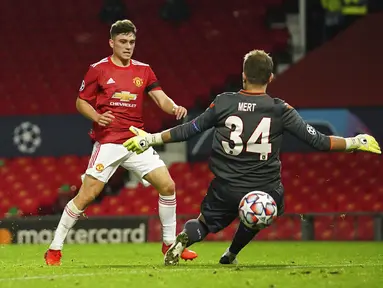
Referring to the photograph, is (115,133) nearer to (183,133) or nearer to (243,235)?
(183,133)

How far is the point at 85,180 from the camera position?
796 centimetres

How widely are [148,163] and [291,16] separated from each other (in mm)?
10671

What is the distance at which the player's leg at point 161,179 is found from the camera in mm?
7914

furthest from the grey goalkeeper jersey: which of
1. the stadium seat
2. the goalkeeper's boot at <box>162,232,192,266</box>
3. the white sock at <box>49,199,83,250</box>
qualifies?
the stadium seat

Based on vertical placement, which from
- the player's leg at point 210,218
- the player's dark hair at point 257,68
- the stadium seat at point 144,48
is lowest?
the stadium seat at point 144,48

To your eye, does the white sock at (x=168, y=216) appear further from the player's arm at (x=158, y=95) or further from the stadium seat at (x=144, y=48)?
the stadium seat at (x=144, y=48)

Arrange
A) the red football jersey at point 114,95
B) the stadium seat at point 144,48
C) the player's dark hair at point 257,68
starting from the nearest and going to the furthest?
the player's dark hair at point 257,68 → the red football jersey at point 114,95 → the stadium seat at point 144,48

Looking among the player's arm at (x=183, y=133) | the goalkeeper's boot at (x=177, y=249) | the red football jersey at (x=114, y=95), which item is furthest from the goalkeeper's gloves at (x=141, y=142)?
the red football jersey at (x=114, y=95)

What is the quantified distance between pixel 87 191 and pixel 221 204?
4.35 feet

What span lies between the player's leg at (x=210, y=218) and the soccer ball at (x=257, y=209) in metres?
0.18

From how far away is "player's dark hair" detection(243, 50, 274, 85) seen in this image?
6945mm

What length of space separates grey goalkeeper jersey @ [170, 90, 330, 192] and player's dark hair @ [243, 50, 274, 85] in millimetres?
108

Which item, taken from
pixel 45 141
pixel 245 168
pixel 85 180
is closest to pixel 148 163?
pixel 85 180

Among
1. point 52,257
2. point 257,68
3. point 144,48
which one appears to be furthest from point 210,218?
point 144,48
